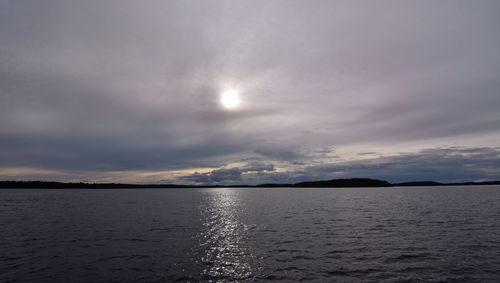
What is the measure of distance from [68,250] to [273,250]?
2361 centimetres

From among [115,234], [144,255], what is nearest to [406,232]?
[144,255]

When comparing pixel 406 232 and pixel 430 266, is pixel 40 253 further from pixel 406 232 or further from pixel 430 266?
pixel 406 232

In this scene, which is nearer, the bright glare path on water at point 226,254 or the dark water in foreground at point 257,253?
the dark water in foreground at point 257,253

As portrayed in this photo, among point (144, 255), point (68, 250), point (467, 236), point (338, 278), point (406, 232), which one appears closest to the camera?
point (338, 278)

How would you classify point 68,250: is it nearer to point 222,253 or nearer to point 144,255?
point 144,255

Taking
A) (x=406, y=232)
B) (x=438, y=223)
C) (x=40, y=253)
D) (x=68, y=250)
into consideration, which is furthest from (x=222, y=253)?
(x=438, y=223)

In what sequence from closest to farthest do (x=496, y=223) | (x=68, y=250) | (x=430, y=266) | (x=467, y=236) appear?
(x=430, y=266), (x=68, y=250), (x=467, y=236), (x=496, y=223)

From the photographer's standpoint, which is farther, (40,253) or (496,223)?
(496,223)

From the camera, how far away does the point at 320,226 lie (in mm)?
52688

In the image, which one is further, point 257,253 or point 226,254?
point 226,254

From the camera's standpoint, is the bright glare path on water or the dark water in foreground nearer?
the dark water in foreground

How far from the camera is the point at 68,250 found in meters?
36.1

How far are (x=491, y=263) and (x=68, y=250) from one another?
144 ft

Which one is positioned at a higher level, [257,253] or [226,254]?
[257,253]
